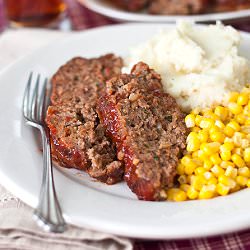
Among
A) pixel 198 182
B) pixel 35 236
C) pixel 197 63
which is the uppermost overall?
pixel 197 63

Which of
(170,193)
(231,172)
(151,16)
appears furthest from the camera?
(151,16)

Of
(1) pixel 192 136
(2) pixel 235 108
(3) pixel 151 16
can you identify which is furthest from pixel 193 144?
(3) pixel 151 16

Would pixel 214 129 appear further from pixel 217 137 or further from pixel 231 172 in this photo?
pixel 231 172

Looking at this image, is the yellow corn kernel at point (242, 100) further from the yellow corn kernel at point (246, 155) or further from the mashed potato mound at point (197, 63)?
the yellow corn kernel at point (246, 155)

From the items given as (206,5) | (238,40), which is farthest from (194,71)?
(206,5)

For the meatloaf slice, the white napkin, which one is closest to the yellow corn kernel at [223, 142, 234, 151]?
the white napkin

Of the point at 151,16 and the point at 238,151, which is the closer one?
the point at 238,151

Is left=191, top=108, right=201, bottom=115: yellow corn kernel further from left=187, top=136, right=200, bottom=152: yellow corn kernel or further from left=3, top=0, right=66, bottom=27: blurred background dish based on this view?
left=3, top=0, right=66, bottom=27: blurred background dish
